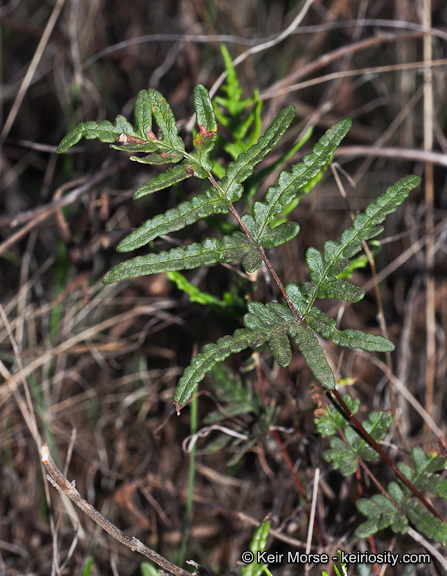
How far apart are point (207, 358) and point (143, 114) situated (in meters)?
0.46

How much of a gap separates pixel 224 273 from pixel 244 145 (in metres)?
0.74

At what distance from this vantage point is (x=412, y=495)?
126cm

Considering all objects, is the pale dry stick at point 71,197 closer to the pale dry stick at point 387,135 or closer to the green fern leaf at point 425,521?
the pale dry stick at point 387,135

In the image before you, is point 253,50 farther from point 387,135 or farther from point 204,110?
point 204,110

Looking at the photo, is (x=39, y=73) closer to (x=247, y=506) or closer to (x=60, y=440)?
(x=60, y=440)

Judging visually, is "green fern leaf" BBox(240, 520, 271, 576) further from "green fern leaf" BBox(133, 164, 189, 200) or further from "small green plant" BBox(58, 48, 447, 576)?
"green fern leaf" BBox(133, 164, 189, 200)

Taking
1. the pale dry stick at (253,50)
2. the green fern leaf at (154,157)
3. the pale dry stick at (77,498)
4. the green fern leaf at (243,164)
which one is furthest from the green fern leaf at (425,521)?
Answer: the pale dry stick at (253,50)

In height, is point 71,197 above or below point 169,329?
above

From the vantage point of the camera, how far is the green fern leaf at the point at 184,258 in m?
0.97

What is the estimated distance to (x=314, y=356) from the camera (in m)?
0.96

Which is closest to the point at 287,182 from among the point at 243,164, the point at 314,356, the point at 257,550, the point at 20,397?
the point at 243,164

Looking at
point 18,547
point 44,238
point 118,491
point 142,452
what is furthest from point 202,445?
point 44,238

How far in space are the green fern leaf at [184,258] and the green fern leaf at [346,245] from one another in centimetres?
14

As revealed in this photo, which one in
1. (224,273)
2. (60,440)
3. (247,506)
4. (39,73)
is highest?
(39,73)
